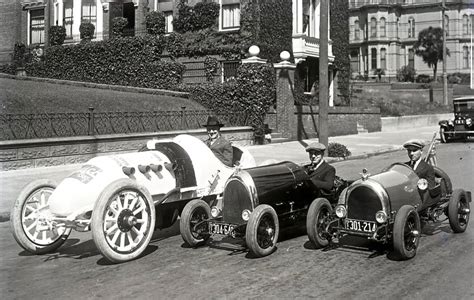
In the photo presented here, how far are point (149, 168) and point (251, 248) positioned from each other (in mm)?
1772

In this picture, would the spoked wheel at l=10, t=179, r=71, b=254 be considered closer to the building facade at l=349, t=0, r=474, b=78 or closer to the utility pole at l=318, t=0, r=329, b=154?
the utility pole at l=318, t=0, r=329, b=154

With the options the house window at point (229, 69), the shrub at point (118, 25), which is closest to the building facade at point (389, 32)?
the shrub at point (118, 25)

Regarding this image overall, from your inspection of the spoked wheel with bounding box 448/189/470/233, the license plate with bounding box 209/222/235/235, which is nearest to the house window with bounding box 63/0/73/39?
the license plate with bounding box 209/222/235/235

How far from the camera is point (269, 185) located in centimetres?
740

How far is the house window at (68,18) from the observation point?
33.4 metres

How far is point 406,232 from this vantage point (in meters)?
6.68

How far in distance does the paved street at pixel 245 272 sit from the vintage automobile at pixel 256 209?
253 mm

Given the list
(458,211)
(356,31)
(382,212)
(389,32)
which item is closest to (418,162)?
(458,211)

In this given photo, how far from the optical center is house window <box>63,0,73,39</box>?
33438mm

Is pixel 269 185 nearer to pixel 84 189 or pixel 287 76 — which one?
pixel 84 189

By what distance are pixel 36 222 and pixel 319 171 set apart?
157 inches

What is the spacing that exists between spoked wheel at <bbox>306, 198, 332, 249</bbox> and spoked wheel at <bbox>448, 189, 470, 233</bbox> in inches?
72.1

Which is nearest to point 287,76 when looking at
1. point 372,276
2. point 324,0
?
point 324,0

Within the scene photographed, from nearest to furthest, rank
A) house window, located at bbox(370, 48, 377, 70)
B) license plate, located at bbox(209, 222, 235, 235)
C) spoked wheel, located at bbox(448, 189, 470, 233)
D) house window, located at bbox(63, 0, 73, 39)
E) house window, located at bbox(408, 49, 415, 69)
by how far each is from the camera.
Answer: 1. license plate, located at bbox(209, 222, 235, 235)
2. spoked wheel, located at bbox(448, 189, 470, 233)
3. house window, located at bbox(63, 0, 73, 39)
4. house window, located at bbox(408, 49, 415, 69)
5. house window, located at bbox(370, 48, 377, 70)
